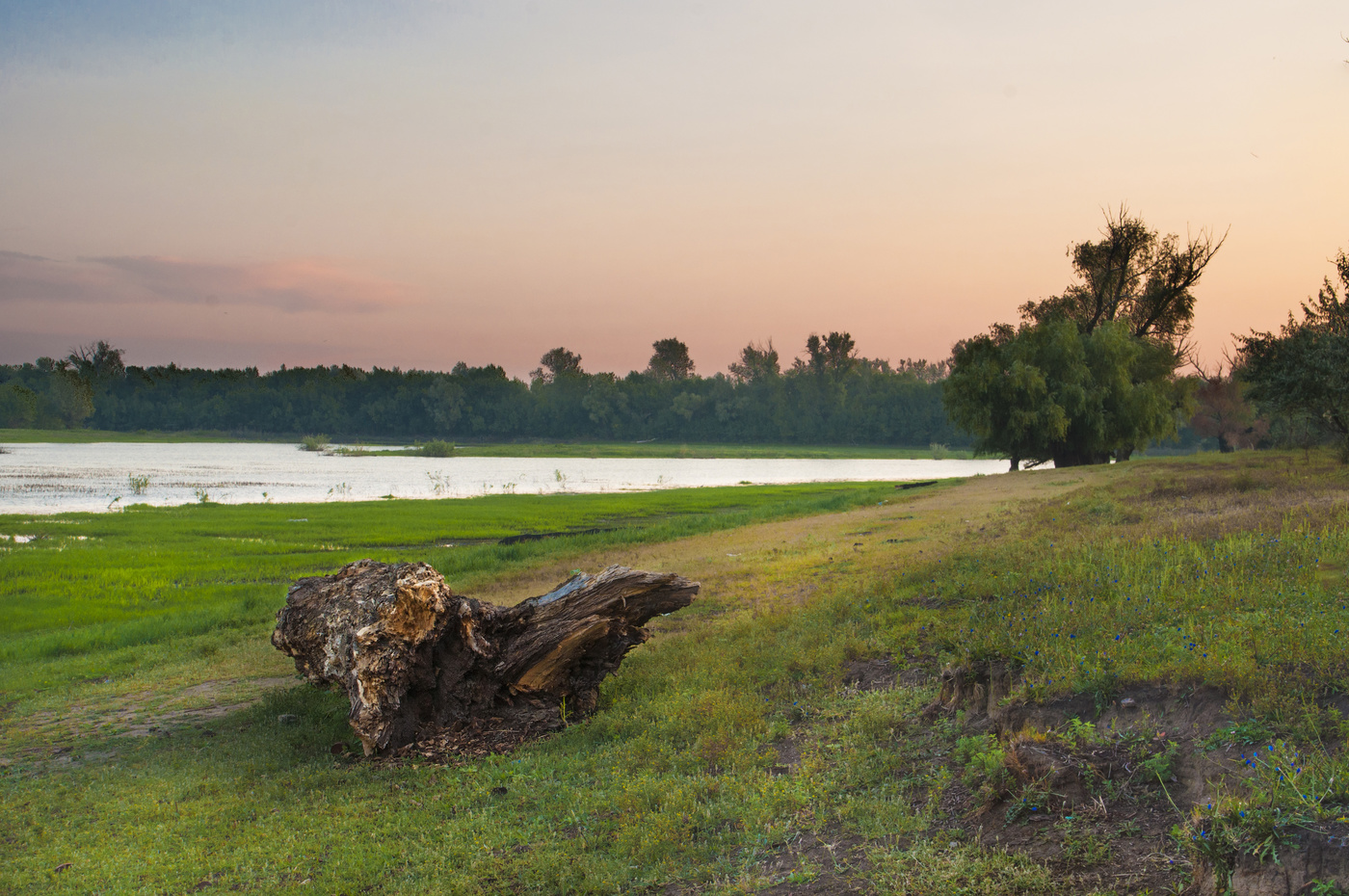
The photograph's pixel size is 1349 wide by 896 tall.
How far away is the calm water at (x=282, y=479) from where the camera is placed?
48.1 meters

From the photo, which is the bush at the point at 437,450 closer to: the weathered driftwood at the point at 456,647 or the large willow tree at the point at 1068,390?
the large willow tree at the point at 1068,390

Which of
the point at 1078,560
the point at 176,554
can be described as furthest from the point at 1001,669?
the point at 176,554

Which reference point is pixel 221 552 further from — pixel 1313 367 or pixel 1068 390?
pixel 1068 390

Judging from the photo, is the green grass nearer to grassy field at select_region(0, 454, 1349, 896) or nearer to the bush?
grassy field at select_region(0, 454, 1349, 896)

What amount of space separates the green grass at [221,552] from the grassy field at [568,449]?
78482mm

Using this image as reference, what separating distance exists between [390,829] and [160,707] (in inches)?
246

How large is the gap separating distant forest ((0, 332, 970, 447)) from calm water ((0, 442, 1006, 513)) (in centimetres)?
7342

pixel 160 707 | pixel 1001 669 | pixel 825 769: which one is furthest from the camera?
pixel 160 707

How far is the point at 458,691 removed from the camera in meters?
9.43

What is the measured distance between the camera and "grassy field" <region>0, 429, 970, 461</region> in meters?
127

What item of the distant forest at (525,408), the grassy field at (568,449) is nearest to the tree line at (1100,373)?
the grassy field at (568,449)

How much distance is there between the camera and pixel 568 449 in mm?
141375

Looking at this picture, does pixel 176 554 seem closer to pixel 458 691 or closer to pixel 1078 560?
pixel 458 691

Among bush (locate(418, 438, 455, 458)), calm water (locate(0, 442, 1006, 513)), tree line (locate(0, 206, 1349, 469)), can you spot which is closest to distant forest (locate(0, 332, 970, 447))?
tree line (locate(0, 206, 1349, 469))
